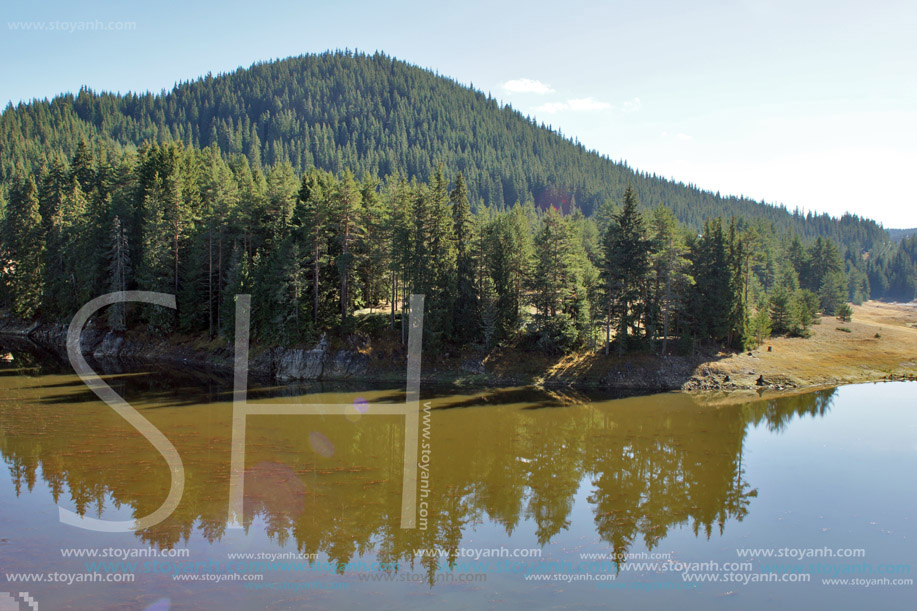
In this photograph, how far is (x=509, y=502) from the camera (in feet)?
66.6

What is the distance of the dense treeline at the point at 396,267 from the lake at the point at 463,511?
1330cm

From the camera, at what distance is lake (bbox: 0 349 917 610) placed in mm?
14141

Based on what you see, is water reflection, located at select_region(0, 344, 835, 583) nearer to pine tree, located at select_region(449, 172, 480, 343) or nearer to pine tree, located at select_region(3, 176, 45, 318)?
pine tree, located at select_region(449, 172, 480, 343)

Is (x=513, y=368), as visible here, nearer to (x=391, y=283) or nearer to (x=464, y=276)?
(x=464, y=276)

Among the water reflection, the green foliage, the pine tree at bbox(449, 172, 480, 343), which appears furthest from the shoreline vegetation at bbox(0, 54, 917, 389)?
the green foliage

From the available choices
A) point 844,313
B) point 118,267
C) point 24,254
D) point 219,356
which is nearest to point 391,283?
point 219,356

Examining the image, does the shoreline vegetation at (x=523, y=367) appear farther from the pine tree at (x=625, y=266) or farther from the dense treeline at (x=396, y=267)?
the pine tree at (x=625, y=266)

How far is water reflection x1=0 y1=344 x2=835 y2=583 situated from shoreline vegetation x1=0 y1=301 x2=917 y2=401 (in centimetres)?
593

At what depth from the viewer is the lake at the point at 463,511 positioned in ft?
46.4

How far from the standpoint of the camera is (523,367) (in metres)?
46.1

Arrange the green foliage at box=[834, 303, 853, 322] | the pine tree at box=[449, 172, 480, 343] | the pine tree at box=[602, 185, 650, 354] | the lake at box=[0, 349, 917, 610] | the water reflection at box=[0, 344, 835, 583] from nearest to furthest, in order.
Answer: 1. the lake at box=[0, 349, 917, 610]
2. the water reflection at box=[0, 344, 835, 583]
3. the pine tree at box=[602, 185, 650, 354]
4. the pine tree at box=[449, 172, 480, 343]
5. the green foliage at box=[834, 303, 853, 322]

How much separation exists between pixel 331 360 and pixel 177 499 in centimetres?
2706

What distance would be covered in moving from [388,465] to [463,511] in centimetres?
594

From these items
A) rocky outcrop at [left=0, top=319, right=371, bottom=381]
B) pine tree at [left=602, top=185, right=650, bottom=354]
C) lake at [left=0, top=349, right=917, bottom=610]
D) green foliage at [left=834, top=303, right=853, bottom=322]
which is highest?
pine tree at [left=602, top=185, right=650, bottom=354]
